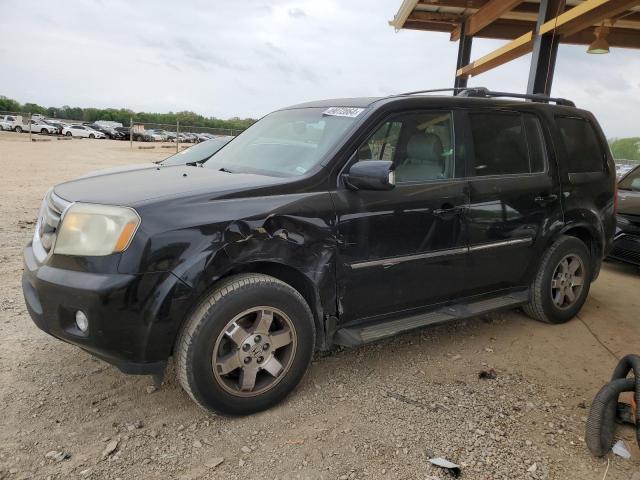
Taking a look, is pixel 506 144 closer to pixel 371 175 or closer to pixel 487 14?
pixel 371 175

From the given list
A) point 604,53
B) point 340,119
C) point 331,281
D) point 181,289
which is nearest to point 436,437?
point 331,281

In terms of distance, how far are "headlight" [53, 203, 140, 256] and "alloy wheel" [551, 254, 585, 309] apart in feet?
11.5

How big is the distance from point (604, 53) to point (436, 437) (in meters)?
10.8

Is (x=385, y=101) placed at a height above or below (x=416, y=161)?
above

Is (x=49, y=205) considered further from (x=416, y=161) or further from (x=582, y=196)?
(x=582, y=196)

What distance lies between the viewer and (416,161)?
3.38 meters

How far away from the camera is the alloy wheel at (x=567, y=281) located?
14.1 feet

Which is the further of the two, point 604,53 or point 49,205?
point 604,53

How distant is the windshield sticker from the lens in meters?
3.27

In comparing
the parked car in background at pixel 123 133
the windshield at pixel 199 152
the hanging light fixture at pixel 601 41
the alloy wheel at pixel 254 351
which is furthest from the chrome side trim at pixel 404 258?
the parked car in background at pixel 123 133

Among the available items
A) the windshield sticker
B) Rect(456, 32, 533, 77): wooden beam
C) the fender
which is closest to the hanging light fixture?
Rect(456, 32, 533, 77): wooden beam

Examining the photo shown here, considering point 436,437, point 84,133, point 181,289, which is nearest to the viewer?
point 181,289

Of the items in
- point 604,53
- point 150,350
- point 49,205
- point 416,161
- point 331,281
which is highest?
point 604,53

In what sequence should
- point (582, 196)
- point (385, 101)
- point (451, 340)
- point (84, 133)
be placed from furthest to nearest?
point (84, 133)
point (582, 196)
point (451, 340)
point (385, 101)
